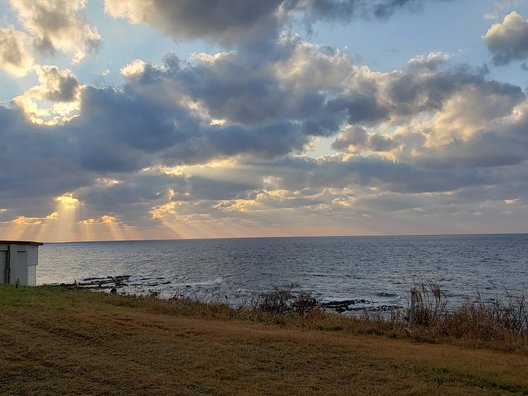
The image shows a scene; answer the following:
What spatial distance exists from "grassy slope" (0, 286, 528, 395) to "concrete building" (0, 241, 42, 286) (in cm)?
1570

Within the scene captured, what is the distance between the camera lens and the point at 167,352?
10781mm

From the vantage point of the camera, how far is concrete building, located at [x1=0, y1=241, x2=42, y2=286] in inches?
1129

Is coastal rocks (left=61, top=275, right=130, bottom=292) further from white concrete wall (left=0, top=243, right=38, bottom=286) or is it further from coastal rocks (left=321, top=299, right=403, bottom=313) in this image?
coastal rocks (left=321, top=299, right=403, bottom=313)

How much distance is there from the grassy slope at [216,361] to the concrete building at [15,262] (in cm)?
1570

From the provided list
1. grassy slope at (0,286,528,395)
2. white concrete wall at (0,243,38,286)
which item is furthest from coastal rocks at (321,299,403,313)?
white concrete wall at (0,243,38,286)

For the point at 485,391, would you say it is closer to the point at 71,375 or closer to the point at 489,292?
the point at 71,375

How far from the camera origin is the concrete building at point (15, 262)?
28672mm

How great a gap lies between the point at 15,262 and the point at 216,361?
77.6 ft

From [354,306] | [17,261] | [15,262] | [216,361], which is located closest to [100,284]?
[17,261]

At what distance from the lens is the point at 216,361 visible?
10.1m

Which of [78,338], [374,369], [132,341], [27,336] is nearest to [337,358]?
[374,369]

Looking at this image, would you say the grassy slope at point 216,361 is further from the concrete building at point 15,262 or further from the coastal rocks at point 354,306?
the coastal rocks at point 354,306

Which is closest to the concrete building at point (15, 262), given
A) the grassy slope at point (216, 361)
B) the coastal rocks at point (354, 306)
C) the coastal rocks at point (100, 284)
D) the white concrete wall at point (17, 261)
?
the white concrete wall at point (17, 261)

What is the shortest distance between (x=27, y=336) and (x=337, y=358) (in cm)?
723
